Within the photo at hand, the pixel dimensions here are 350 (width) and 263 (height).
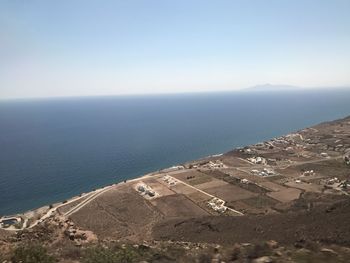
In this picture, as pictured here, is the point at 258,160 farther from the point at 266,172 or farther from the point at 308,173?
the point at 308,173

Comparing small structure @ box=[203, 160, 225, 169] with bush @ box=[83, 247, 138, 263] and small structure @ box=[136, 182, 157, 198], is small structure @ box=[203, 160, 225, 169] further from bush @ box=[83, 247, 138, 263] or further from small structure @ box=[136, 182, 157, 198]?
bush @ box=[83, 247, 138, 263]

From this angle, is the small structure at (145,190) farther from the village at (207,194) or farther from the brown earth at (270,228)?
the brown earth at (270,228)

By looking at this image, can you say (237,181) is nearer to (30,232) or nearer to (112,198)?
(112,198)

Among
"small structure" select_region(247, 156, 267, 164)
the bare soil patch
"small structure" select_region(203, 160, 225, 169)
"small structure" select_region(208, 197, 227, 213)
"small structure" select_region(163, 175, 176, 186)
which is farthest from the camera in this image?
"small structure" select_region(247, 156, 267, 164)

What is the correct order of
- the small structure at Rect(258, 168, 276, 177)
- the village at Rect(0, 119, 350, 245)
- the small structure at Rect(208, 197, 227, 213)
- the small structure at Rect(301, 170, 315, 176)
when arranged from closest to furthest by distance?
the village at Rect(0, 119, 350, 245) → the small structure at Rect(208, 197, 227, 213) → the small structure at Rect(301, 170, 315, 176) → the small structure at Rect(258, 168, 276, 177)

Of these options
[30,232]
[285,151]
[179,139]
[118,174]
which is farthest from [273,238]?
[179,139]

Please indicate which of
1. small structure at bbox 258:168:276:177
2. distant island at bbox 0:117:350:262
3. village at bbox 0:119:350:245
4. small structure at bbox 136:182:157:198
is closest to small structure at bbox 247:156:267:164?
village at bbox 0:119:350:245

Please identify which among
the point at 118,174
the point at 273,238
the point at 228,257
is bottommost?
the point at 118,174

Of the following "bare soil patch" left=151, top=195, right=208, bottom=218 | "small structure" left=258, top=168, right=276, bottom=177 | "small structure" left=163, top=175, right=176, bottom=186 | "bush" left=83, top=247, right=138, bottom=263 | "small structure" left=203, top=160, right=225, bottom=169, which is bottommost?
"bare soil patch" left=151, top=195, right=208, bottom=218

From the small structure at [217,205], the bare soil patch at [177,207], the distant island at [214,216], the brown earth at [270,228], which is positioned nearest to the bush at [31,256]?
the distant island at [214,216]

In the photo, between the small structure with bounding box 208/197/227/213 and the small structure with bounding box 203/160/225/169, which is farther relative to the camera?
the small structure with bounding box 203/160/225/169

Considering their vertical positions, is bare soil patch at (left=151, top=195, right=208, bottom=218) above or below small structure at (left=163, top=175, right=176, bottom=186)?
below
